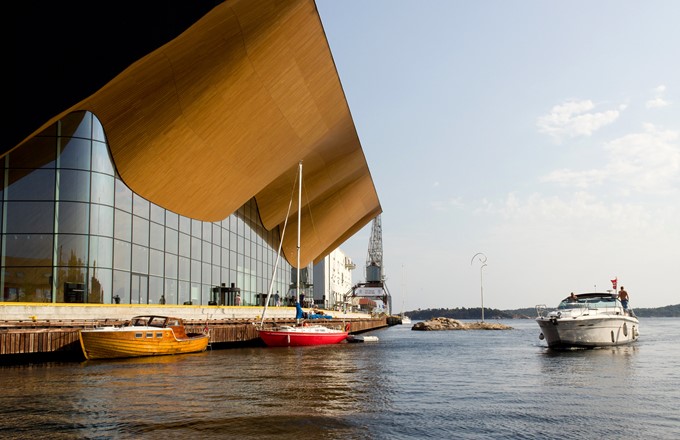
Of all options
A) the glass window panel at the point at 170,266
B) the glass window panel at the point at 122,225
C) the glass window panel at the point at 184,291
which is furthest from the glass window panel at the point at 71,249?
the glass window panel at the point at 184,291

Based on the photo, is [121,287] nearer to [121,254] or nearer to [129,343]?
[121,254]

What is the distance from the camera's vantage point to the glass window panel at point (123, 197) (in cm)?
3541

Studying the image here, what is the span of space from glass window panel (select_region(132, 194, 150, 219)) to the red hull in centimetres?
950

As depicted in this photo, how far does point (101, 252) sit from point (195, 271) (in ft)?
35.1

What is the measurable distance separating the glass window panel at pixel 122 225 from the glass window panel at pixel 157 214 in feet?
8.30

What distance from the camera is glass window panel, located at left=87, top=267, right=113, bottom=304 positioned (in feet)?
108

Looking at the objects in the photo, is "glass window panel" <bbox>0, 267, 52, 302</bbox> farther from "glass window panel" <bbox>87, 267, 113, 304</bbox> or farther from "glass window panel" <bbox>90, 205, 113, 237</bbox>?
"glass window panel" <bbox>90, 205, 113, 237</bbox>

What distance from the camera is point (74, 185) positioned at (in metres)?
33.2

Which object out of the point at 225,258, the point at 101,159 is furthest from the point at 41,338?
the point at 225,258

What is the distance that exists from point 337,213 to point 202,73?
42.1m

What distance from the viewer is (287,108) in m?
38.8

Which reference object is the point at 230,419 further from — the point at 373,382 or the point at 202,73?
the point at 202,73

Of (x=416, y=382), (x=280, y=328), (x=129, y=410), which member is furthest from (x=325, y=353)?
(x=129, y=410)

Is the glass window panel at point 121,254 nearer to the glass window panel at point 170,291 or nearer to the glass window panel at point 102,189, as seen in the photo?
the glass window panel at point 102,189
